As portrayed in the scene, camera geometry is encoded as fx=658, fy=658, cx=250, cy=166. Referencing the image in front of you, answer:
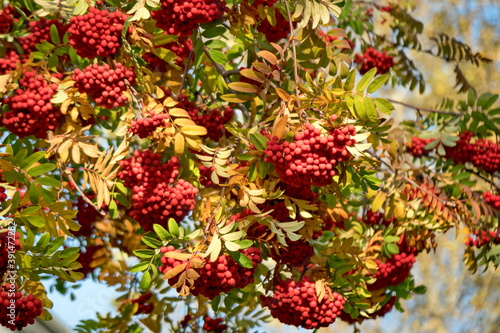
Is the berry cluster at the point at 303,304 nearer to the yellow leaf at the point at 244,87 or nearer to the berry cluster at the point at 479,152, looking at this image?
the yellow leaf at the point at 244,87

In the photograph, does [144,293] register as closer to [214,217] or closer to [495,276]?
[214,217]

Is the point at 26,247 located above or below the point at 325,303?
below

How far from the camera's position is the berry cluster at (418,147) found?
3170mm

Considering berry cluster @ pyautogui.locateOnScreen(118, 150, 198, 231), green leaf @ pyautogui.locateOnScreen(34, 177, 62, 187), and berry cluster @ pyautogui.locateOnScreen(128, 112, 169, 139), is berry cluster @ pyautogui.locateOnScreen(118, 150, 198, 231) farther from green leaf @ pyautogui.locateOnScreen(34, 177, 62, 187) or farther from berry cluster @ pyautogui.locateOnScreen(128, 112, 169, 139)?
green leaf @ pyautogui.locateOnScreen(34, 177, 62, 187)

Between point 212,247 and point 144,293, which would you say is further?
point 144,293

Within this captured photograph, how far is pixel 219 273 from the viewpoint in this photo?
5.92 ft

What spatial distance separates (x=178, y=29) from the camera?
1974mm

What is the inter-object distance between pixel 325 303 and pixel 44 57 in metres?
1.30

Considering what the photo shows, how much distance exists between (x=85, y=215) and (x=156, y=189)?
2.68ft

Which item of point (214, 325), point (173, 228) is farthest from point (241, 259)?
point (214, 325)

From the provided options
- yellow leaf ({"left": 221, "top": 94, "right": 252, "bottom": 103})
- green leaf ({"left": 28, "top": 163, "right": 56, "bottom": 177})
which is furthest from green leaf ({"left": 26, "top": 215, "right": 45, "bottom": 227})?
yellow leaf ({"left": 221, "top": 94, "right": 252, "bottom": 103})

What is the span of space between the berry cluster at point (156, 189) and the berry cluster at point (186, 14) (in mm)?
404

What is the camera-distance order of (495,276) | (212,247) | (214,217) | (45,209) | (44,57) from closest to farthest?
(212,247) < (214,217) < (45,209) < (44,57) < (495,276)

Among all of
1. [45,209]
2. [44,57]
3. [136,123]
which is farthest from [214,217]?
[44,57]
